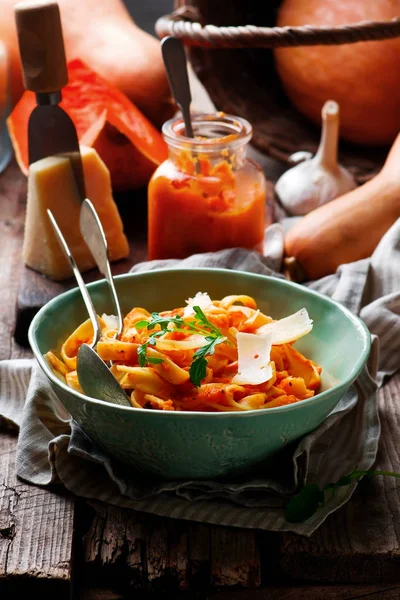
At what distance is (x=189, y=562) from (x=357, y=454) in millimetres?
310

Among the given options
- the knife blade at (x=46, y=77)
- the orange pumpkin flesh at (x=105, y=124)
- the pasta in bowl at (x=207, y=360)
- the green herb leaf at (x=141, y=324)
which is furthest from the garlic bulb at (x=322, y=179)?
the green herb leaf at (x=141, y=324)

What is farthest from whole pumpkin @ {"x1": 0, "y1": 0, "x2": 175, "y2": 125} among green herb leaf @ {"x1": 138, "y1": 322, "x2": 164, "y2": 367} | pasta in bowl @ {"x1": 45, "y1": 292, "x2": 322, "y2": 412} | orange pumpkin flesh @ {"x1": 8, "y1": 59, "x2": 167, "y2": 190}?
green herb leaf @ {"x1": 138, "y1": 322, "x2": 164, "y2": 367}

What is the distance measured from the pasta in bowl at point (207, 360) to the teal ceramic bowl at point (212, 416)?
43mm

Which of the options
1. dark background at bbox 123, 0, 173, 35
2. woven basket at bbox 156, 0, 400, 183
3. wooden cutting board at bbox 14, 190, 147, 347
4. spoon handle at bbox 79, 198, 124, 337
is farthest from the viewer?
dark background at bbox 123, 0, 173, 35

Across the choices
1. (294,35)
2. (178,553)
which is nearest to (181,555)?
(178,553)

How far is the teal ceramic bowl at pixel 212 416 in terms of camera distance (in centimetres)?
96

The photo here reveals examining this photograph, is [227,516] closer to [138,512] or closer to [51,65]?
[138,512]

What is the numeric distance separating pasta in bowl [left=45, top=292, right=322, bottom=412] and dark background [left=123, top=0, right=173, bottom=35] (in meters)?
2.05

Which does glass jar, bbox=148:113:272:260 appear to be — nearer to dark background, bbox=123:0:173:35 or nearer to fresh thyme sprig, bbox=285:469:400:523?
fresh thyme sprig, bbox=285:469:400:523

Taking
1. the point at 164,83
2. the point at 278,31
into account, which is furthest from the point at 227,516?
the point at 164,83

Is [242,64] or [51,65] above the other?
[51,65]

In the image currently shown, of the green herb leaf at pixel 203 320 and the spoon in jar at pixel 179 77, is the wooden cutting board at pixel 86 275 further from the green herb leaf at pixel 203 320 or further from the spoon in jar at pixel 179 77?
the green herb leaf at pixel 203 320

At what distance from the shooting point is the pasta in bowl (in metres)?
1.03

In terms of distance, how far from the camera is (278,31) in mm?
1709
